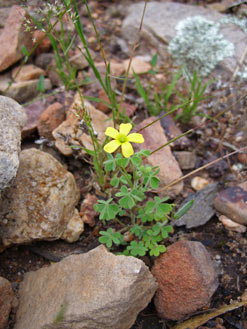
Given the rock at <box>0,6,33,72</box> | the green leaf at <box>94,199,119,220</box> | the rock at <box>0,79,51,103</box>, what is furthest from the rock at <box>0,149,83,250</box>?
the rock at <box>0,6,33,72</box>

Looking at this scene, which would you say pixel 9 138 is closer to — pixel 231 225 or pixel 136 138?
pixel 136 138

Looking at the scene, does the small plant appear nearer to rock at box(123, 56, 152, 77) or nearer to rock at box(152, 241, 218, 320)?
rock at box(152, 241, 218, 320)

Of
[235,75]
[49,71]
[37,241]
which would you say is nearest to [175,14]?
[235,75]

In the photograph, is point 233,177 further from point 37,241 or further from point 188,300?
point 37,241

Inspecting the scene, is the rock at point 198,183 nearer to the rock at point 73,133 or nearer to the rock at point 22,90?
the rock at point 73,133

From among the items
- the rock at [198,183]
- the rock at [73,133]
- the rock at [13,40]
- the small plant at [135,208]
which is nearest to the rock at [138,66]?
the rock at [73,133]
